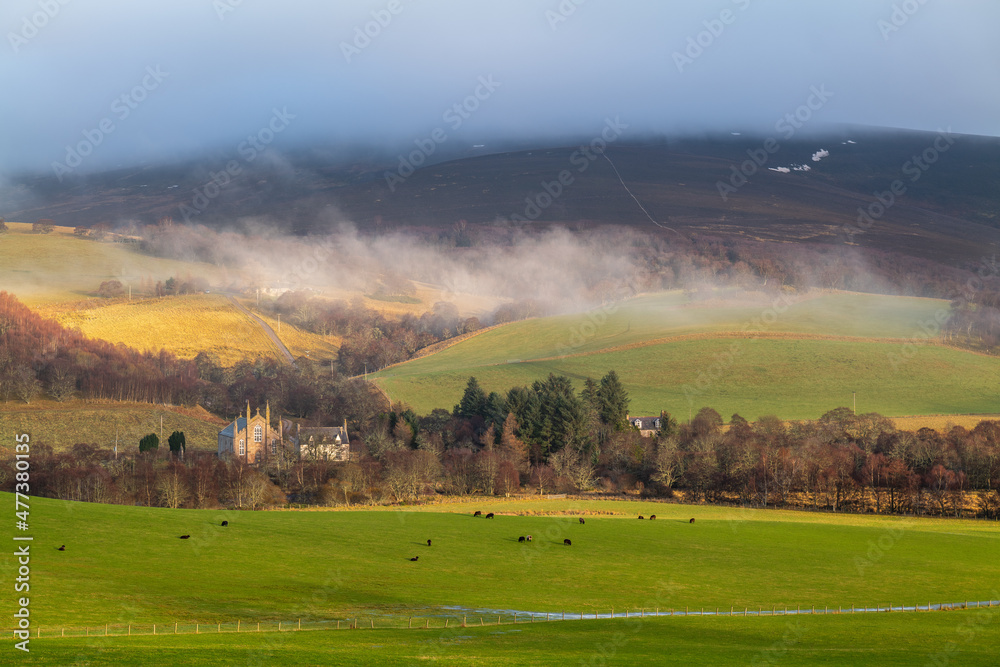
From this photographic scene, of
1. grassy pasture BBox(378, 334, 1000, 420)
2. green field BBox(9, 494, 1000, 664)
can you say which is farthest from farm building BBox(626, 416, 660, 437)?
green field BBox(9, 494, 1000, 664)

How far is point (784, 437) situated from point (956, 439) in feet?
67.4

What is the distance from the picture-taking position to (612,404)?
14025cm

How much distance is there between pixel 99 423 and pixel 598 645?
120288 mm

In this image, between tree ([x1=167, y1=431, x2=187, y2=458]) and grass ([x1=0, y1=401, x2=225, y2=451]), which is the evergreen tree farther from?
tree ([x1=167, y1=431, x2=187, y2=458])

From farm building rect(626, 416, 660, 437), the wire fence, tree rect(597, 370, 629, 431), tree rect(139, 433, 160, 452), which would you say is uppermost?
tree rect(597, 370, 629, 431)

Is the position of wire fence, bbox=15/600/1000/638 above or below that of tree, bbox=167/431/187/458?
below

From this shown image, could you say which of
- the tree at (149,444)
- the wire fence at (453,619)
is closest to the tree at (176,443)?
the tree at (149,444)

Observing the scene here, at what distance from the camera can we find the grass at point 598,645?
97.9 ft

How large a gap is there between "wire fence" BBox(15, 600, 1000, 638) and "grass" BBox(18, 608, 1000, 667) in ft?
5.87

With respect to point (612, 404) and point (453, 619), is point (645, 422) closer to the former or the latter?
point (612, 404)

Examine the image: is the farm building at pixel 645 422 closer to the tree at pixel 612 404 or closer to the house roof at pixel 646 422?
the house roof at pixel 646 422

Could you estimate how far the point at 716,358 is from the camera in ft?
565

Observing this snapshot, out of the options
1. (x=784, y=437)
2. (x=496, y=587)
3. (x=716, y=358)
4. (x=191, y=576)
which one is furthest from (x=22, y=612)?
(x=716, y=358)

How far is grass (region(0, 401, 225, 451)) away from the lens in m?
128
